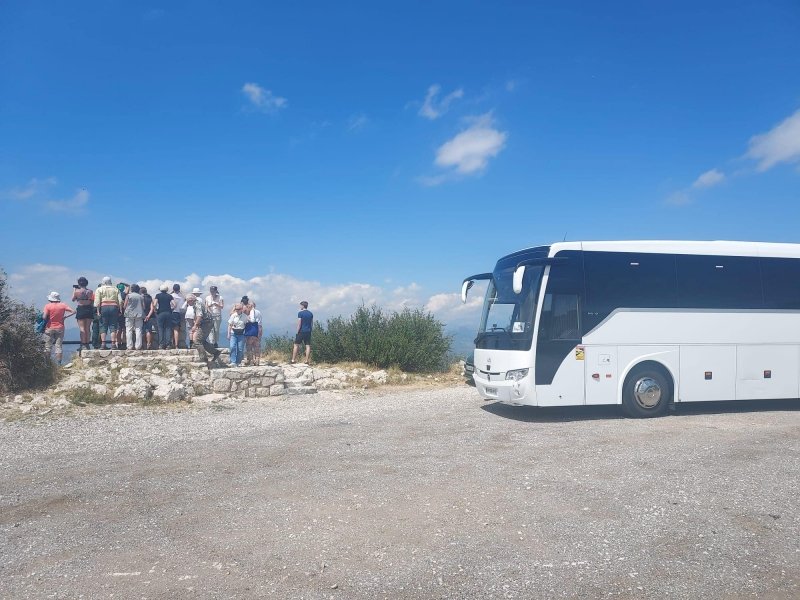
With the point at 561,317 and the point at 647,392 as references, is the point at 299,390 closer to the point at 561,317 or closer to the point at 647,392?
the point at 561,317

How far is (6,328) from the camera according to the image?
13.0 m

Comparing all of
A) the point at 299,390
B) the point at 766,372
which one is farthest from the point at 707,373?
the point at 299,390

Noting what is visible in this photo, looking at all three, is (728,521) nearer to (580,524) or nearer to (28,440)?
(580,524)

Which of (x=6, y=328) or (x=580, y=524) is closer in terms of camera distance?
(x=580, y=524)

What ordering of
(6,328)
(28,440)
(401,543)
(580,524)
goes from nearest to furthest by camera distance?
(401,543) < (580,524) < (28,440) < (6,328)

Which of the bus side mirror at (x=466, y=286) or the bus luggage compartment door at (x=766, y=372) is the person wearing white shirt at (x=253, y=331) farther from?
the bus luggage compartment door at (x=766, y=372)

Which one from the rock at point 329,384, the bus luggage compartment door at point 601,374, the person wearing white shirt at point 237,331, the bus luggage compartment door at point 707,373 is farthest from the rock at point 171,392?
the bus luggage compartment door at point 707,373

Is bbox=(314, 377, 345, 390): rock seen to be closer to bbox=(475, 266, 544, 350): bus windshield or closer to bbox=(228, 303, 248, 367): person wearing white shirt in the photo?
bbox=(228, 303, 248, 367): person wearing white shirt

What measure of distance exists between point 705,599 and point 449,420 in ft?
22.9

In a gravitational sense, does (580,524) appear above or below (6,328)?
below

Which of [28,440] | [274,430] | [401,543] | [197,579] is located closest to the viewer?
[197,579]

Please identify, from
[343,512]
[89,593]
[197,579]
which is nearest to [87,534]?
[89,593]

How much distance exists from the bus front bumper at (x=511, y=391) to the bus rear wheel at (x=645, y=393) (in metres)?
1.84

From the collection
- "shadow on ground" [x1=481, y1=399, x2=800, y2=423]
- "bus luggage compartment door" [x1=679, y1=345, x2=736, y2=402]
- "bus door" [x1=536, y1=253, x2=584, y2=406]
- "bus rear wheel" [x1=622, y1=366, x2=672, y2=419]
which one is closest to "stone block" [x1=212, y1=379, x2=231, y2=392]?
"shadow on ground" [x1=481, y1=399, x2=800, y2=423]
